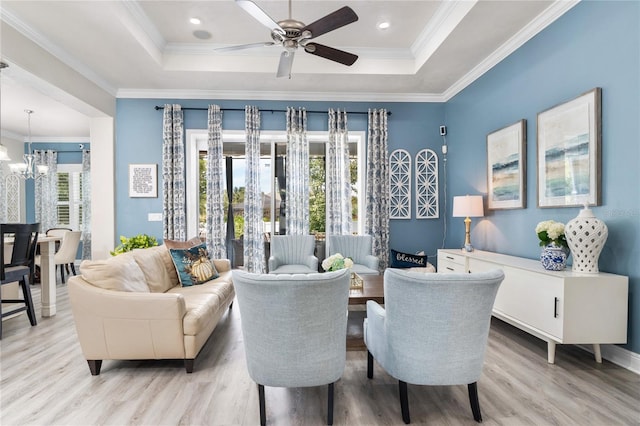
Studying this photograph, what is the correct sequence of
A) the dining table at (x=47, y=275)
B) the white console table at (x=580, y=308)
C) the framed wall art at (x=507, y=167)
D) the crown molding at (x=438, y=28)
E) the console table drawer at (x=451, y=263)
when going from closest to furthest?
1. the white console table at (x=580, y=308)
2. the crown molding at (x=438, y=28)
3. the framed wall art at (x=507, y=167)
4. the dining table at (x=47, y=275)
5. the console table drawer at (x=451, y=263)

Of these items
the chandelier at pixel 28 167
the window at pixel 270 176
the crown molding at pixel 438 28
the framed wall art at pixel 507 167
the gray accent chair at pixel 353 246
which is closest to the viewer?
the crown molding at pixel 438 28

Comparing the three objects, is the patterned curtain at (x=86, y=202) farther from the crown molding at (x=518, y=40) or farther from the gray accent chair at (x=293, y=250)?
the crown molding at (x=518, y=40)

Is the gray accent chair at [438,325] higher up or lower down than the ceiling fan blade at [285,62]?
lower down

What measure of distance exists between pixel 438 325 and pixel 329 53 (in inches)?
95.7

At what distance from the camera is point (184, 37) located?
158 inches

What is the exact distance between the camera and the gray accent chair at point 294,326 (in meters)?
1.64

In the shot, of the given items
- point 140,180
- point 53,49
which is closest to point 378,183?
point 140,180

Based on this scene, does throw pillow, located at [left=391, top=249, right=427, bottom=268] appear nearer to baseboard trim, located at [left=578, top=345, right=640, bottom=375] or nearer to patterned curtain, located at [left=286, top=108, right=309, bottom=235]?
baseboard trim, located at [left=578, top=345, right=640, bottom=375]

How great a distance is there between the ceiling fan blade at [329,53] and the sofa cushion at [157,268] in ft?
7.78

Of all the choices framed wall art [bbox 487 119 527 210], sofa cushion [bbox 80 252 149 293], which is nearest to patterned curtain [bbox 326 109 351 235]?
framed wall art [bbox 487 119 527 210]

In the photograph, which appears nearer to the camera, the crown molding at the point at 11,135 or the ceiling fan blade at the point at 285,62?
the ceiling fan blade at the point at 285,62

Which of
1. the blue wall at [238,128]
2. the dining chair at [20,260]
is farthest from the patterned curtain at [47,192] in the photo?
the dining chair at [20,260]

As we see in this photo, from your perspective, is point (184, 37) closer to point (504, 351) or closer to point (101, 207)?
point (101, 207)

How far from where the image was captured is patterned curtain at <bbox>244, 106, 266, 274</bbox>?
5.05 m
